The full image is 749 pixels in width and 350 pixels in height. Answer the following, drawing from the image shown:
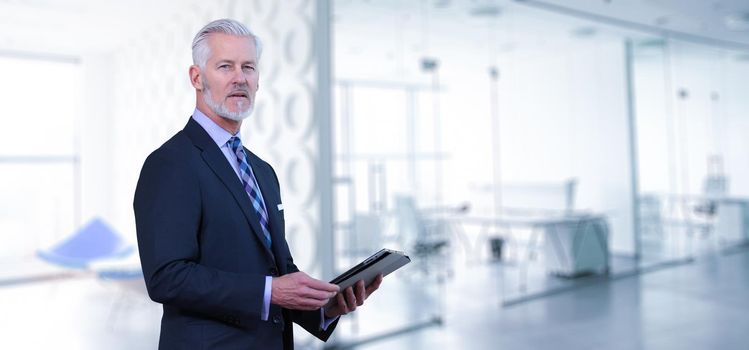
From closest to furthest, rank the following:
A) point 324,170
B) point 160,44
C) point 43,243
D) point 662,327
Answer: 1. point 324,170
2. point 662,327
3. point 160,44
4. point 43,243

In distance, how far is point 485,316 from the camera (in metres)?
4.89

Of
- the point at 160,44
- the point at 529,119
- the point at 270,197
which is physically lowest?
the point at 270,197

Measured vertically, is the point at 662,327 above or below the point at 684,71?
below

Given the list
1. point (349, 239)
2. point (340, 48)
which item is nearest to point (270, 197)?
point (349, 239)

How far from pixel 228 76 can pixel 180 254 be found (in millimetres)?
444

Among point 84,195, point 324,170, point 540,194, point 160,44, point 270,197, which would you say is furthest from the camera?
point 84,195

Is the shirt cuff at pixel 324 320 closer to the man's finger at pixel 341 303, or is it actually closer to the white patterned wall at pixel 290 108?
the man's finger at pixel 341 303

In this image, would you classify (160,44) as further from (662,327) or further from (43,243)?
(662,327)

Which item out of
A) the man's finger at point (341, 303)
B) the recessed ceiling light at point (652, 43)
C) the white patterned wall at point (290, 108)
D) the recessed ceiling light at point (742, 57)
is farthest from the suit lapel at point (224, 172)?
the recessed ceiling light at point (742, 57)

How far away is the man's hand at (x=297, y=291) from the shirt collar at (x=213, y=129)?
1.27 ft

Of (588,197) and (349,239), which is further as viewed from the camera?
(588,197)

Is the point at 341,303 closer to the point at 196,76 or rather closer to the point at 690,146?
the point at 196,76

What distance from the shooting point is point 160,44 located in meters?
6.07

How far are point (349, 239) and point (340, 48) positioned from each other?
162 centimetres
